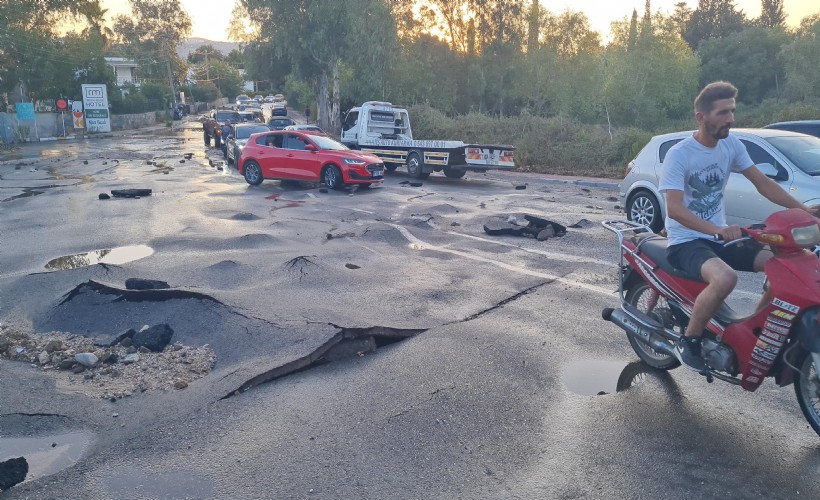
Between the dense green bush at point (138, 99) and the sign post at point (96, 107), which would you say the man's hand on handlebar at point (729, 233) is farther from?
the dense green bush at point (138, 99)

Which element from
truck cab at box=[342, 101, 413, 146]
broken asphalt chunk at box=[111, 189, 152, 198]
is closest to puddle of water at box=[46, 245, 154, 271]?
broken asphalt chunk at box=[111, 189, 152, 198]

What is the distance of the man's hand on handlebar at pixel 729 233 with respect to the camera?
4004mm

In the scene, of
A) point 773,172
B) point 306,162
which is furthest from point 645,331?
point 306,162

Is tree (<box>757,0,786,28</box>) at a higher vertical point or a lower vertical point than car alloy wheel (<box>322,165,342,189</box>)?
higher

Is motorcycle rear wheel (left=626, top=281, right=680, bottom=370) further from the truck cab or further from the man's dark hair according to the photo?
the truck cab

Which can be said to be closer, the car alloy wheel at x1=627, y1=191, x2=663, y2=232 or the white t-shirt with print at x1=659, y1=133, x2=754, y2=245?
the white t-shirt with print at x1=659, y1=133, x2=754, y2=245

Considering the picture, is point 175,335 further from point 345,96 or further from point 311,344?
point 345,96

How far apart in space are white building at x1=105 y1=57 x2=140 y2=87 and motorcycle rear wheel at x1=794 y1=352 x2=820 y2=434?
91.5 meters

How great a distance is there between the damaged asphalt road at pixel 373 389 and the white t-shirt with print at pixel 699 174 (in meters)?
1.28

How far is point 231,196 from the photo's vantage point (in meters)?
16.4

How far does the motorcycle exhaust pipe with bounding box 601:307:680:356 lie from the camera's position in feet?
15.3

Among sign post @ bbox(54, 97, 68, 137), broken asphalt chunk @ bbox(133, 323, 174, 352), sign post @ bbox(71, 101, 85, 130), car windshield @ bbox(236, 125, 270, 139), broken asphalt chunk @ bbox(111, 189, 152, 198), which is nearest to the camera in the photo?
broken asphalt chunk @ bbox(133, 323, 174, 352)

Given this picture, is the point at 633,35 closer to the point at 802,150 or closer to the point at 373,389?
the point at 802,150

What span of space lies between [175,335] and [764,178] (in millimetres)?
5259
